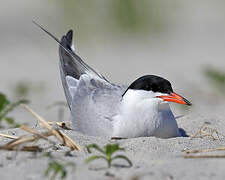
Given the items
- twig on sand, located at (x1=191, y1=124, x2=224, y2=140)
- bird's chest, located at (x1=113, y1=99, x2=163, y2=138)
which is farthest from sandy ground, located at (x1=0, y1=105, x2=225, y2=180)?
bird's chest, located at (x1=113, y1=99, x2=163, y2=138)

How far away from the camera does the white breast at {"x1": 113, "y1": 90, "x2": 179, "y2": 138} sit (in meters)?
3.96

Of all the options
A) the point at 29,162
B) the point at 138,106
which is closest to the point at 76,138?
the point at 138,106

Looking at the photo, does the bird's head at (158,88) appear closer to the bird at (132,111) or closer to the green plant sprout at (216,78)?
the bird at (132,111)

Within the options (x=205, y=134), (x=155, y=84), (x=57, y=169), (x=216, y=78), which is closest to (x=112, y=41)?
(x=216, y=78)

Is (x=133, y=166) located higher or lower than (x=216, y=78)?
lower

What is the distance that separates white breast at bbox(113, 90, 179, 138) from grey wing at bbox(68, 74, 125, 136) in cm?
8

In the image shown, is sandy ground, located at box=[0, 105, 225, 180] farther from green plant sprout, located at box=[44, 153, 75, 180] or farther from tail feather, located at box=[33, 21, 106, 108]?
tail feather, located at box=[33, 21, 106, 108]

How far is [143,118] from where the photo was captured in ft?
13.2

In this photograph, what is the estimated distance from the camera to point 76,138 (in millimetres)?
3588

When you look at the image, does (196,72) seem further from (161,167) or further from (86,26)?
(161,167)

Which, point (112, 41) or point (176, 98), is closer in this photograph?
point (176, 98)

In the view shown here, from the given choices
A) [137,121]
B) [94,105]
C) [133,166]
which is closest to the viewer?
[133,166]

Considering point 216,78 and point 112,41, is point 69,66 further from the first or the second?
point 112,41

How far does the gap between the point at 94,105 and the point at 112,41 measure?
24.1ft
